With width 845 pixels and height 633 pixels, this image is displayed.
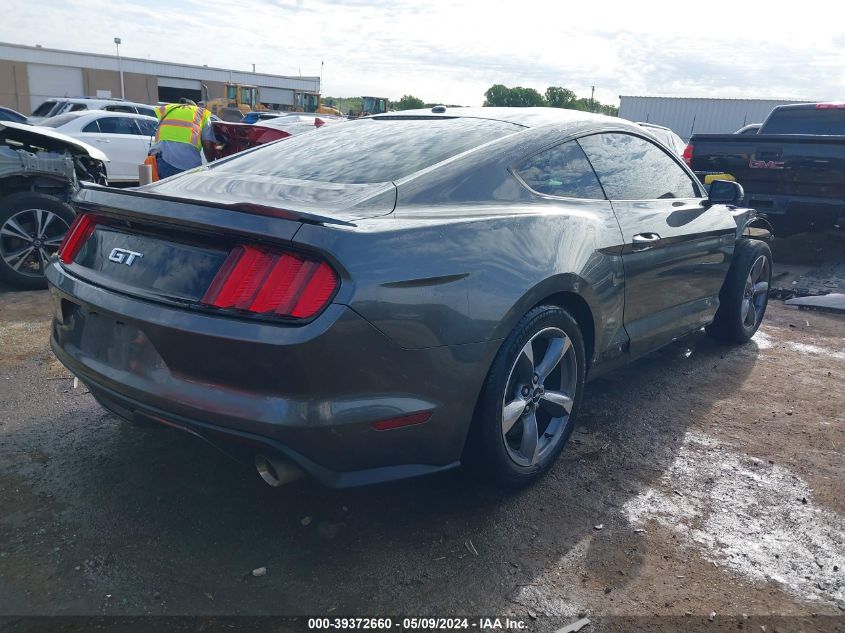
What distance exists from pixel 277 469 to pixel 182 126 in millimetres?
6091

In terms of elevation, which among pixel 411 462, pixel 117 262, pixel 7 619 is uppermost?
pixel 117 262

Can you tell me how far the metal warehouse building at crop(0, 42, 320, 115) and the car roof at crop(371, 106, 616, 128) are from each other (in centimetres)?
4932

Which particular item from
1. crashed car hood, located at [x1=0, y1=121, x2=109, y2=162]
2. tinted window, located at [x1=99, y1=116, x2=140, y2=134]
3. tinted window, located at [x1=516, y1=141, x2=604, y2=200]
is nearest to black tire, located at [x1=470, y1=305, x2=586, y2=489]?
tinted window, located at [x1=516, y1=141, x2=604, y2=200]

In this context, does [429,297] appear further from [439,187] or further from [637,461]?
[637,461]

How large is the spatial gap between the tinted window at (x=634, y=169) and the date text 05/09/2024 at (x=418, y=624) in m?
2.14

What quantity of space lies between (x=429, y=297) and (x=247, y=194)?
3.01 feet

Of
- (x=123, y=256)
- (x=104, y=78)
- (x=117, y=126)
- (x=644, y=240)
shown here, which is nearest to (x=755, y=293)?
(x=644, y=240)

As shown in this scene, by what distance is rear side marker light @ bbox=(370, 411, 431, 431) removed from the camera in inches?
91.0

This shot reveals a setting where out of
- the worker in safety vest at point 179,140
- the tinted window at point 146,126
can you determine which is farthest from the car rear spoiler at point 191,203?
the tinted window at point 146,126

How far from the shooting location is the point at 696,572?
252cm

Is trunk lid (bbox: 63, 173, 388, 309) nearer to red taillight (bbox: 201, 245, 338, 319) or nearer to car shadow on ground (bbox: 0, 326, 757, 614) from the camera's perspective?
red taillight (bbox: 201, 245, 338, 319)

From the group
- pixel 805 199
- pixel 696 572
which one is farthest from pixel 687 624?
pixel 805 199

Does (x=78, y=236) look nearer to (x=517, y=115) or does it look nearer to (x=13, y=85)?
(x=517, y=115)

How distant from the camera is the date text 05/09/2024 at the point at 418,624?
7.16ft
